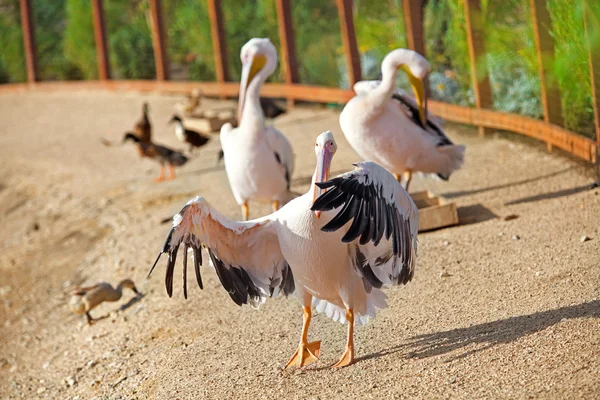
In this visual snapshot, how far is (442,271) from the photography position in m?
5.86

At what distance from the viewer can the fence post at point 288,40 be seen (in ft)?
40.9

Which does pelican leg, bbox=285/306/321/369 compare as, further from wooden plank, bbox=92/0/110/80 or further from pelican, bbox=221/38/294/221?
wooden plank, bbox=92/0/110/80

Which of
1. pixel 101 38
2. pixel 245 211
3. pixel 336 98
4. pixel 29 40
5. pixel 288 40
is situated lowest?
pixel 245 211

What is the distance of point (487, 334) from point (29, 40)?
14758 mm

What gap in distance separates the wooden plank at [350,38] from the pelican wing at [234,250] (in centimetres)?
652

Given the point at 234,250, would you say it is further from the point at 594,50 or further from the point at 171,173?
the point at 171,173

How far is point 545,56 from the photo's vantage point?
7844 millimetres

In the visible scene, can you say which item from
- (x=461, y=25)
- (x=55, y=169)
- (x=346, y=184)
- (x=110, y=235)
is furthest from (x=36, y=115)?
(x=346, y=184)

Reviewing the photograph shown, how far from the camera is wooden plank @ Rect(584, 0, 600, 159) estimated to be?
21.6ft

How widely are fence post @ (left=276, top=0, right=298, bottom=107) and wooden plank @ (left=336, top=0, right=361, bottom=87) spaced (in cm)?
139

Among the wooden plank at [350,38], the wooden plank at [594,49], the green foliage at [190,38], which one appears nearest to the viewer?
the wooden plank at [594,49]

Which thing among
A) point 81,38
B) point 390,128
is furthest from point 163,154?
point 81,38

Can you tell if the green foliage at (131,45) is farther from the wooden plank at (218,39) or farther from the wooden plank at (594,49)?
the wooden plank at (594,49)

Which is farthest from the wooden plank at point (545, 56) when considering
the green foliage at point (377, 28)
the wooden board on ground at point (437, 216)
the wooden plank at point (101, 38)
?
the wooden plank at point (101, 38)
